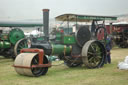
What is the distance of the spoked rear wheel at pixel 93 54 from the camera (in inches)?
267

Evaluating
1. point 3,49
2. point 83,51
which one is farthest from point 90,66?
point 3,49

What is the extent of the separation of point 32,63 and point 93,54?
83.0 inches

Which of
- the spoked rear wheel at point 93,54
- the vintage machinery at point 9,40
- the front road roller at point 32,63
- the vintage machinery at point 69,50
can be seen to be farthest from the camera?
the vintage machinery at point 9,40

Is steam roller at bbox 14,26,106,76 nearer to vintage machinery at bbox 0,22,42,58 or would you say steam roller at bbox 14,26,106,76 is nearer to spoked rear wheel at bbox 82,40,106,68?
spoked rear wheel at bbox 82,40,106,68

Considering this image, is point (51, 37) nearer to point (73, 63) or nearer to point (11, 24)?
point (73, 63)

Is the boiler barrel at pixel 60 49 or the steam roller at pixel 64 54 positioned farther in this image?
the boiler barrel at pixel 60 49

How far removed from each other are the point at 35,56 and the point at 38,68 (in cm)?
33

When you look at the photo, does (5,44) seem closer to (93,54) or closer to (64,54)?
(64,54)

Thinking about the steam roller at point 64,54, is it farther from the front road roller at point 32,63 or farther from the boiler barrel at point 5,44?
the boiler barrel at point 5,44

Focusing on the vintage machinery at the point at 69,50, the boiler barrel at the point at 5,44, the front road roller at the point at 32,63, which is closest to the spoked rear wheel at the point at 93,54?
the vintage machinery at the point at 69,50

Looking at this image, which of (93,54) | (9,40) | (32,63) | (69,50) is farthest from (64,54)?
(9,40)

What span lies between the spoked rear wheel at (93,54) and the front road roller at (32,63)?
1312mm

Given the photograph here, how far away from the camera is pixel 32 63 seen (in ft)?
19.0

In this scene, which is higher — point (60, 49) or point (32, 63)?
point (60, 49)
